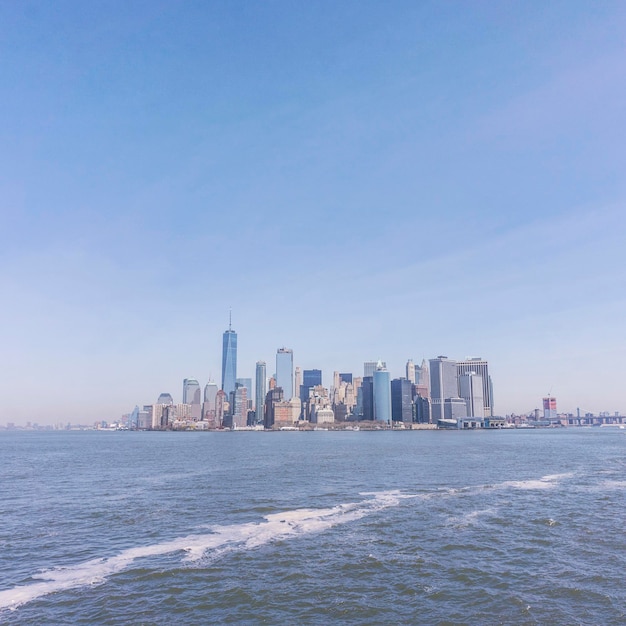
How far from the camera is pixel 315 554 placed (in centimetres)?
3859

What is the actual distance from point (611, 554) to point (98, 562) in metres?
38.3

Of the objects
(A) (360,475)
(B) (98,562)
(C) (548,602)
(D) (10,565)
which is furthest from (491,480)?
(D) (10,565)

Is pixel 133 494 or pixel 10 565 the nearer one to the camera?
pixel 10 565

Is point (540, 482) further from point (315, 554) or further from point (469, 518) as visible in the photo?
point (315, 554)

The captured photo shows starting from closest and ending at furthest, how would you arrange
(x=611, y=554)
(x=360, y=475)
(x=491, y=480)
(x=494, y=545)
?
(x=611, y=554) < (x=494, y=545) < (x=491, y=480) < (x=360, y=475)

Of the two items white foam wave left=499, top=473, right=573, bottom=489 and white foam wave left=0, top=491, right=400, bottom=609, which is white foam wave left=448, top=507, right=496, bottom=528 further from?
white foam wave left=499, top=473, right=573, bottom=489

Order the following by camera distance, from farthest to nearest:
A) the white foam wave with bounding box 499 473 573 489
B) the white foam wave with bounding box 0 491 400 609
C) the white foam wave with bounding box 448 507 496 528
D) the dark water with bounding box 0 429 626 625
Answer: the white foam wave with bounding box 499 473 573 489
the white foam wave with bounding box 448 507 496 528
the white foam wave with bounding box 0 491 400 609
the dark water with bounding box 0 429 626 625

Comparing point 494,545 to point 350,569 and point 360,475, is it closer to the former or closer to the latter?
point 350,569

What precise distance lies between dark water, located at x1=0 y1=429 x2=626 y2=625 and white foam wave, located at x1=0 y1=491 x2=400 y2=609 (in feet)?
0.59

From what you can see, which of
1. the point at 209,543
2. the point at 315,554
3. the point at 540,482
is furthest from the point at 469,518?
the point at 540,482

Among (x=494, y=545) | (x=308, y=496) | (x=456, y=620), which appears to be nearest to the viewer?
(x=456, y=620)

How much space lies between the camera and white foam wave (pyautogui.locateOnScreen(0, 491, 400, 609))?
1280 inches

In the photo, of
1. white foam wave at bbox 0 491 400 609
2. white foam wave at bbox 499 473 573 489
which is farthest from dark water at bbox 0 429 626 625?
white foam wave at bbox 499 473 573 489

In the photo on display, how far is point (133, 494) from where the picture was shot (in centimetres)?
6719
